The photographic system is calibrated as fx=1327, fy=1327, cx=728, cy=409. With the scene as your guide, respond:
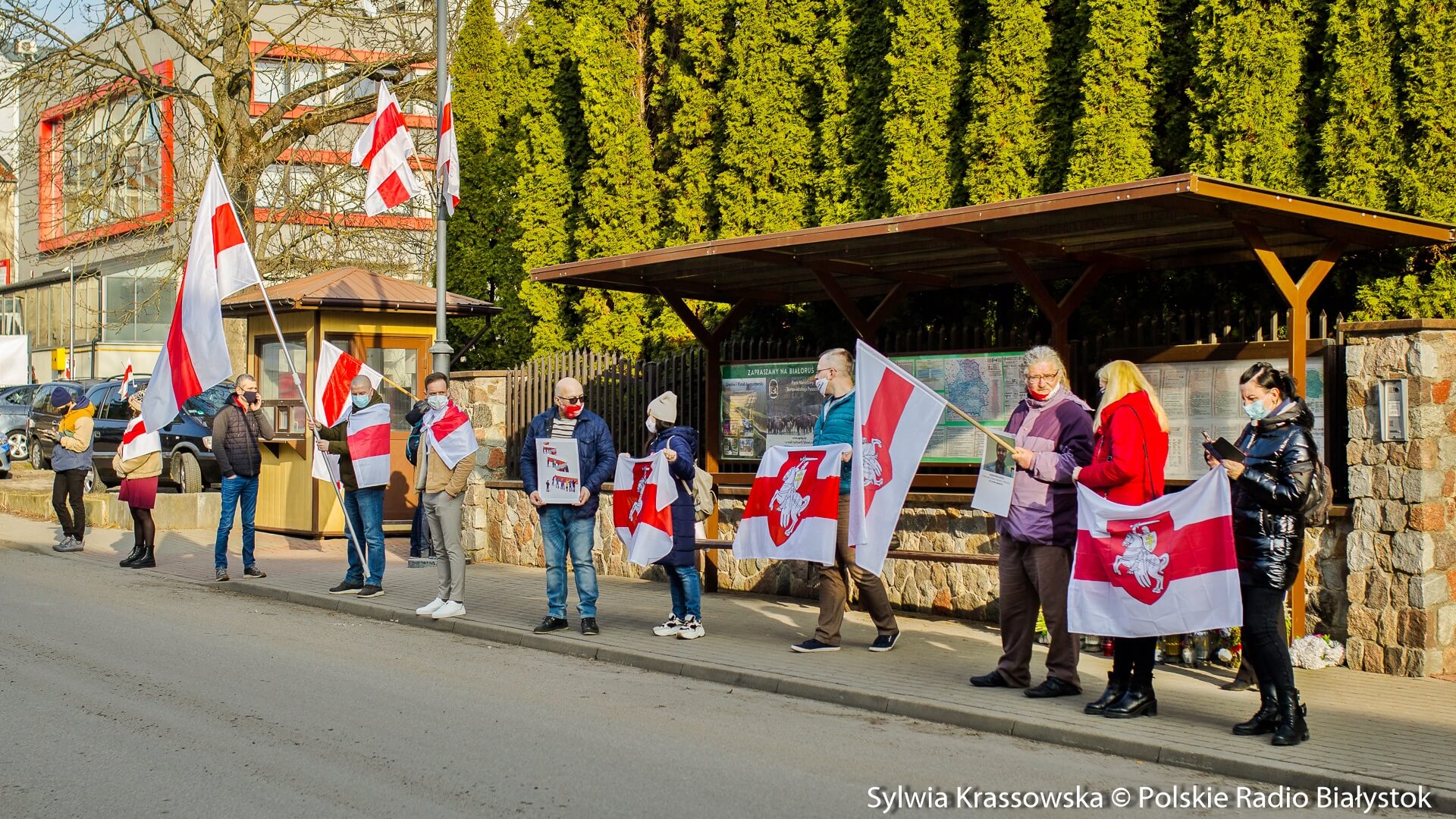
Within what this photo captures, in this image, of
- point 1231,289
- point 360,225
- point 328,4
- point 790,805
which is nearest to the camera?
point 790,805

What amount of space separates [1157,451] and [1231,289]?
4.48m

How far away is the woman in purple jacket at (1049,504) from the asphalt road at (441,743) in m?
0.99

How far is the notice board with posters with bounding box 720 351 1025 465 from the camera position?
11.2 meters

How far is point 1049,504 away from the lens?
791cm

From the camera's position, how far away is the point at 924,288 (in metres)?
12.7

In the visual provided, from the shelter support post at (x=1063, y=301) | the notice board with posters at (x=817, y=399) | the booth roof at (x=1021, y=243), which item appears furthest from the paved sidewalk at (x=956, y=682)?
the booth roof at (x=1021, y=243)

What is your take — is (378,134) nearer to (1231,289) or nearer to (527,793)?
(1231,289)

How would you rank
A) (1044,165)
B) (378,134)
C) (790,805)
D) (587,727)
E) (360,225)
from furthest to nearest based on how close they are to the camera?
(360,225) < (378,134) < (1044,165) < (587,727) < (790,805)

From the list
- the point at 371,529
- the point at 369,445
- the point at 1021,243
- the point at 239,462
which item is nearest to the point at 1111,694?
the point at 1021,243

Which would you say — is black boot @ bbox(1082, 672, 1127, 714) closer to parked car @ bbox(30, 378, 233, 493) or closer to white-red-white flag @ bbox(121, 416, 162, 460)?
white-red-white flag @ bbox(121, 416, 162, 460)

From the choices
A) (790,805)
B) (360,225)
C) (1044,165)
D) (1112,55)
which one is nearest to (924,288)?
(1044,165)

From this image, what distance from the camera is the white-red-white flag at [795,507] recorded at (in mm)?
9477

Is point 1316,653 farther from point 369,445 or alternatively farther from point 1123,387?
point 369,445

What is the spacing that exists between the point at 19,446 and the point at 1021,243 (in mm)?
28037
